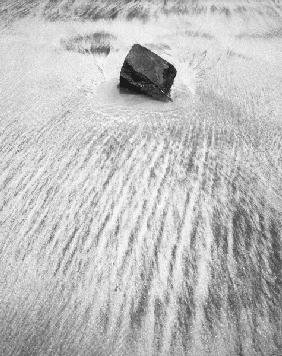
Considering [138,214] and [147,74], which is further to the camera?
[147,74]

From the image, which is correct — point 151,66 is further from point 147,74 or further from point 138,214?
point 138,214

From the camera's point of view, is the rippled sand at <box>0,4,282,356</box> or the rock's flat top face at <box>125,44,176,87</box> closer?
the rippled sand at <box>0,4,282,356</box>

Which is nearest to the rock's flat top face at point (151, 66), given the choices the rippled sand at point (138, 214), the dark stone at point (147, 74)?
the dark stone at point (147, 74)

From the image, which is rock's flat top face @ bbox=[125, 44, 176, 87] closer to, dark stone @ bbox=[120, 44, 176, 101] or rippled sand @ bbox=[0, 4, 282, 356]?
dark stone @ bbox=[120, 44, 176, 101]

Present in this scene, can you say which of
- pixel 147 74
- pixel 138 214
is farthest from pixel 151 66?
pixel 138 214

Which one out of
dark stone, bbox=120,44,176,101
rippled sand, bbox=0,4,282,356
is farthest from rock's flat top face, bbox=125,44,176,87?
rippled sand, bbox=0,4,282,356

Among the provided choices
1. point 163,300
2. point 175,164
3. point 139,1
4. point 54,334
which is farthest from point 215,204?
point 139,1

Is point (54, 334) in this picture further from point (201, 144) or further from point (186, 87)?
point (186, 87)
